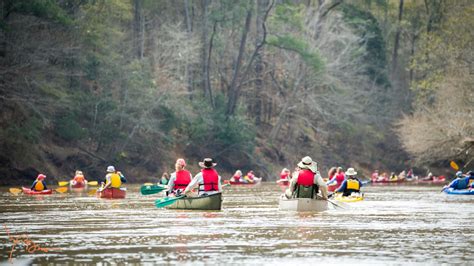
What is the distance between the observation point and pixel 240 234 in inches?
927

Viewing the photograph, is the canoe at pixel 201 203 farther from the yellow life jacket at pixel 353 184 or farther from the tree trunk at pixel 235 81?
the tree trunk at pixel 235 81

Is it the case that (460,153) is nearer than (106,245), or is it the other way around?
(106,245)

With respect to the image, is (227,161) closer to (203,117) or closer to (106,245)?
(203,117)

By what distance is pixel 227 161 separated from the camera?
244 ft

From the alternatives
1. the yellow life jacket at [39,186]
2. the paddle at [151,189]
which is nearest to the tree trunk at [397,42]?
the paddle at [151,189]

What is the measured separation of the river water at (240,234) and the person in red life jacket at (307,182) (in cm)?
85

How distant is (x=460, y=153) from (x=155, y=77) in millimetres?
20295

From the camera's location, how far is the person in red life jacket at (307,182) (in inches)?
1222

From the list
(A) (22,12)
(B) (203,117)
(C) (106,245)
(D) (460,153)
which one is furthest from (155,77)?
(C) (106,245)

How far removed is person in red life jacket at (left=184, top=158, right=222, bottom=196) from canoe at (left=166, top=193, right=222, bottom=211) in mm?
249

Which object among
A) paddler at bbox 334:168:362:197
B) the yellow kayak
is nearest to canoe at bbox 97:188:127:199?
paddler at bbox 334:168:362:197

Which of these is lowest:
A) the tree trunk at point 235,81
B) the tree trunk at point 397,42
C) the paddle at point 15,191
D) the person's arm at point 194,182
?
the paddle at point 15,191

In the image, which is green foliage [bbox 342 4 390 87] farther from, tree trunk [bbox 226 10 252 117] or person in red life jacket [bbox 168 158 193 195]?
person in red life jacket [bbox 168 158 193 195]

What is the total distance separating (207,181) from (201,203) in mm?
791
